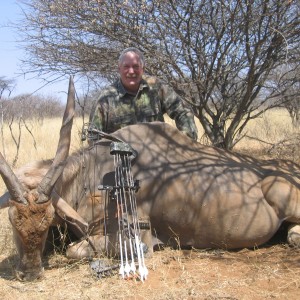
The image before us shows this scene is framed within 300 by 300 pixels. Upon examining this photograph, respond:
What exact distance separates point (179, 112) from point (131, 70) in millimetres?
639

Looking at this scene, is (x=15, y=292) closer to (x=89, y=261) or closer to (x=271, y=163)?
(x=89, y=261)

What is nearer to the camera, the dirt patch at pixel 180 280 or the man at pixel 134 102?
the dirt patch at pixel 180 280

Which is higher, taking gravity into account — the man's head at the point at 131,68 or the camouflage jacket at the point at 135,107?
the man's head at the point at 131,68

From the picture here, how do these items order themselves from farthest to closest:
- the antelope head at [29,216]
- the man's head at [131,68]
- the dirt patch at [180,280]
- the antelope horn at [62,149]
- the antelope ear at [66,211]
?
1. the man's head at [131,68]
2. the antelope ear at [66,211]
3. the antelope horn at [62,149]
4. the antelope head at [29,216]
5. the dirt patch at [180,280]

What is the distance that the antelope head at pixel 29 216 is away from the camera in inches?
132

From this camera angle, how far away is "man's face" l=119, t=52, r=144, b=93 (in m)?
5.06

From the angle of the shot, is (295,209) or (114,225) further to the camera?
(295,209)

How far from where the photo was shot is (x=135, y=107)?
204 inches

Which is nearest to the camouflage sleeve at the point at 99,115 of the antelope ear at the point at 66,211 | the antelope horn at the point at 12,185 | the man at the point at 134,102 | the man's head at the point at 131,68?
the man at the point at 134,102

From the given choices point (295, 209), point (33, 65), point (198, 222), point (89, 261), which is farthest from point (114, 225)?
point (33, 65)

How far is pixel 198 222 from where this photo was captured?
14.3 feet

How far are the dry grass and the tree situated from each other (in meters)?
2.47

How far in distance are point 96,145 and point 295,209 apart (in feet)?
5.92

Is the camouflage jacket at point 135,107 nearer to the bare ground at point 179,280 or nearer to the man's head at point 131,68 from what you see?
the man's head at point 131,68
